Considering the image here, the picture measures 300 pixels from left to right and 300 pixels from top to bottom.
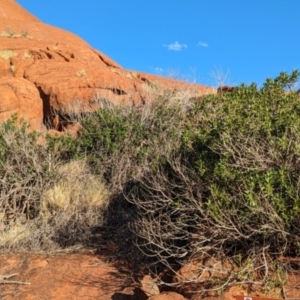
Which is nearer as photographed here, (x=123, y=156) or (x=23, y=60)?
(x=123, y=156)

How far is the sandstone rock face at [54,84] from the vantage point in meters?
14.9

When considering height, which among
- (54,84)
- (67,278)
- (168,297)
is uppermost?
(54,84)

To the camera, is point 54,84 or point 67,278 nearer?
point 67,278

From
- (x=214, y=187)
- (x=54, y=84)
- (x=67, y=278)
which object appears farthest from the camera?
(x=54, y=84)

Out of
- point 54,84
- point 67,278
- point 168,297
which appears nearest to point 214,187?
point 168,297

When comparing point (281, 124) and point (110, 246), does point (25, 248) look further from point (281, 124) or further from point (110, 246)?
point (281, 124)

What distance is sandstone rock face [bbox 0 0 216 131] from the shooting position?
→ 14909 millimetres

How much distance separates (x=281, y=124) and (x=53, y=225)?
4374 millimetres

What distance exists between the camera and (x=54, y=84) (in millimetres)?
15750

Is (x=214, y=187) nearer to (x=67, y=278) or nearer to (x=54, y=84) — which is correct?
(x=67, y=278)

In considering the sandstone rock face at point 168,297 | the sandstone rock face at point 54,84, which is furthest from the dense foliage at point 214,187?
the sandstone rock face at point 54,84

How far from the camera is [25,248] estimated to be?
7707mm

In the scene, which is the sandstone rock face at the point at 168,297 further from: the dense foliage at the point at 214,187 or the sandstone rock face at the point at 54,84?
the sandstone rock face at the point at 54,84

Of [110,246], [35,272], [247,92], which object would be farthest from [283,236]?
[35,272]
